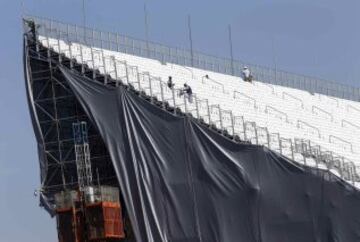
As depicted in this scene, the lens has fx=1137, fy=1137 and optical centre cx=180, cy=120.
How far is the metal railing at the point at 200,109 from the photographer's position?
5928cm

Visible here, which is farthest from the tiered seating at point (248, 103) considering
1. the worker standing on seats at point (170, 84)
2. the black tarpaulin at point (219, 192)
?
the black tarpaulin at point (219, 192)

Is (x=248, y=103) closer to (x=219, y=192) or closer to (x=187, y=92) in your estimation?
(x=187, y=92)

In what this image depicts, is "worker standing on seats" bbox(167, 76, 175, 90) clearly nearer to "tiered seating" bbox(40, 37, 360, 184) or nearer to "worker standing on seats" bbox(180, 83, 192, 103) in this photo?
"tiered seating" bbox(40, 37, 360, 184)

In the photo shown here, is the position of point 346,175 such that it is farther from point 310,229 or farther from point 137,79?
point 137,79

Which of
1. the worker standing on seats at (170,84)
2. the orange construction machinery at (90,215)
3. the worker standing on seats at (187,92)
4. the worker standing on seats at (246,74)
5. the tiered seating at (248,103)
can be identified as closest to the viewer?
the orange construction machinery at (90,215)

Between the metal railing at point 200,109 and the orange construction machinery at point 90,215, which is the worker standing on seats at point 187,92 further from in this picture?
the orange construction machinery at point 90,215

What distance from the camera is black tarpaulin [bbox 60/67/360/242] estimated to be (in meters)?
56.7

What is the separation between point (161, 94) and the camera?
6025cm

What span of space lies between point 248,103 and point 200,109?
9906 millimetres

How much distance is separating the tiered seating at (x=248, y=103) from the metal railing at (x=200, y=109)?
54 millimetres

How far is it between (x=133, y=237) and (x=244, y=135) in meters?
7.78

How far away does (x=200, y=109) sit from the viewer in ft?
202

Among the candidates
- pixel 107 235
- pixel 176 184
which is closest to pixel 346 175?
pixel 176 184

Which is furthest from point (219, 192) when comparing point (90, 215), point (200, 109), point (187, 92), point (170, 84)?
point (170, 84)
